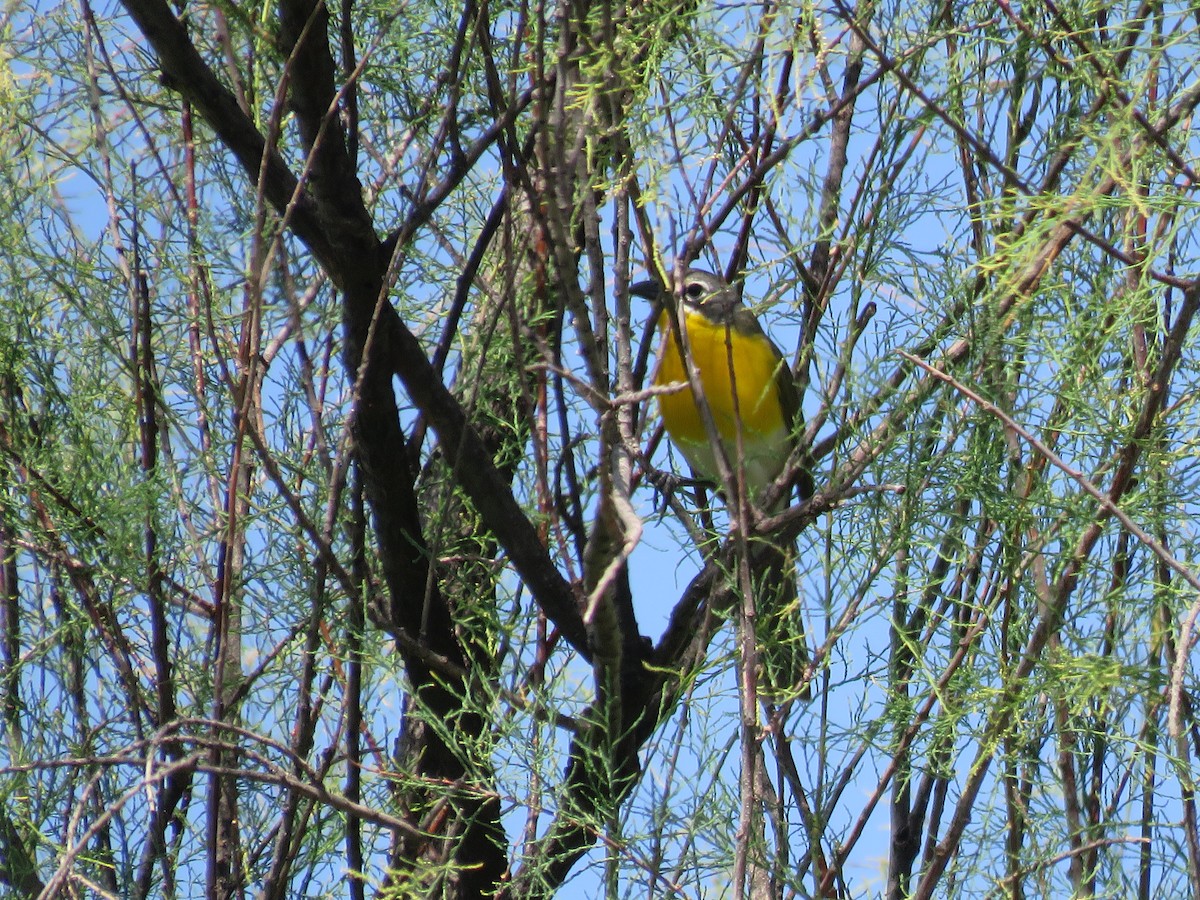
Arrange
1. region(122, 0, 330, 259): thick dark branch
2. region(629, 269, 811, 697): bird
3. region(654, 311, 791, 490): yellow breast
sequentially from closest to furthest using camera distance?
region(122, 0, 330, 259): thick dark branch
region(629, 269, 811, 697): bird
region(654, 311, 791, 490): yellow breast

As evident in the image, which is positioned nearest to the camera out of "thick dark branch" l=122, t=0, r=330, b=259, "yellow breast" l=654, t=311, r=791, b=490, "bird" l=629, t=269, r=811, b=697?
"thick dark branch" l=122, t=0, r=330, b=259

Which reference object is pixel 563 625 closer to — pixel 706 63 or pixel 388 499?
pixel 388 499

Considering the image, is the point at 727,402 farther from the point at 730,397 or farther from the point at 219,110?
the point at 219,110

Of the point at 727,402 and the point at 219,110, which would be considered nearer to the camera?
the point at 219,110

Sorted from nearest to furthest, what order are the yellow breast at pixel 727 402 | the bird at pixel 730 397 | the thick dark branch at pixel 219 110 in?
A: the thick dark branch at pixel 219 110
the bird at pixel 730 397
the yellow breast at pixel 727 402

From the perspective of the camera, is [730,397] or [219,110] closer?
[219,110]

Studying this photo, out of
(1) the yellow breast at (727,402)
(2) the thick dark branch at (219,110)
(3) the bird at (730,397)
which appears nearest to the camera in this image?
(2) the thick dark branch at (219,110)

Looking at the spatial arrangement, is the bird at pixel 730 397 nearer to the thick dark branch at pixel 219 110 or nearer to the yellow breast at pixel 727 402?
the yellow breast at pixel 727 402

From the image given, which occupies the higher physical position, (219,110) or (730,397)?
(730,397)

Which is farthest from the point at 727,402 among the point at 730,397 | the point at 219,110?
the point at 219,110

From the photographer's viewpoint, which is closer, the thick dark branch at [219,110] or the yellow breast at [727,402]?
the thick dark branch at [219,110]

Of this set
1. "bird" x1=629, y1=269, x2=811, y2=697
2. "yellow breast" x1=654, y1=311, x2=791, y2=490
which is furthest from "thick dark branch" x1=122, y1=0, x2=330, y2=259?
"yellow breast" x1=654, y1=311, x2=791, y2=490

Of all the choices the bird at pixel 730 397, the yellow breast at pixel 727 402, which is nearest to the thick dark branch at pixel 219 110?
the bird at pixel 730 397

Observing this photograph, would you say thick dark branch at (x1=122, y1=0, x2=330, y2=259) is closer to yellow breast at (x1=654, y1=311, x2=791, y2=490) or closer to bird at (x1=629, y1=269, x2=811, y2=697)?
bird at (x1=629, y1=269, x2=811, y2=697)
